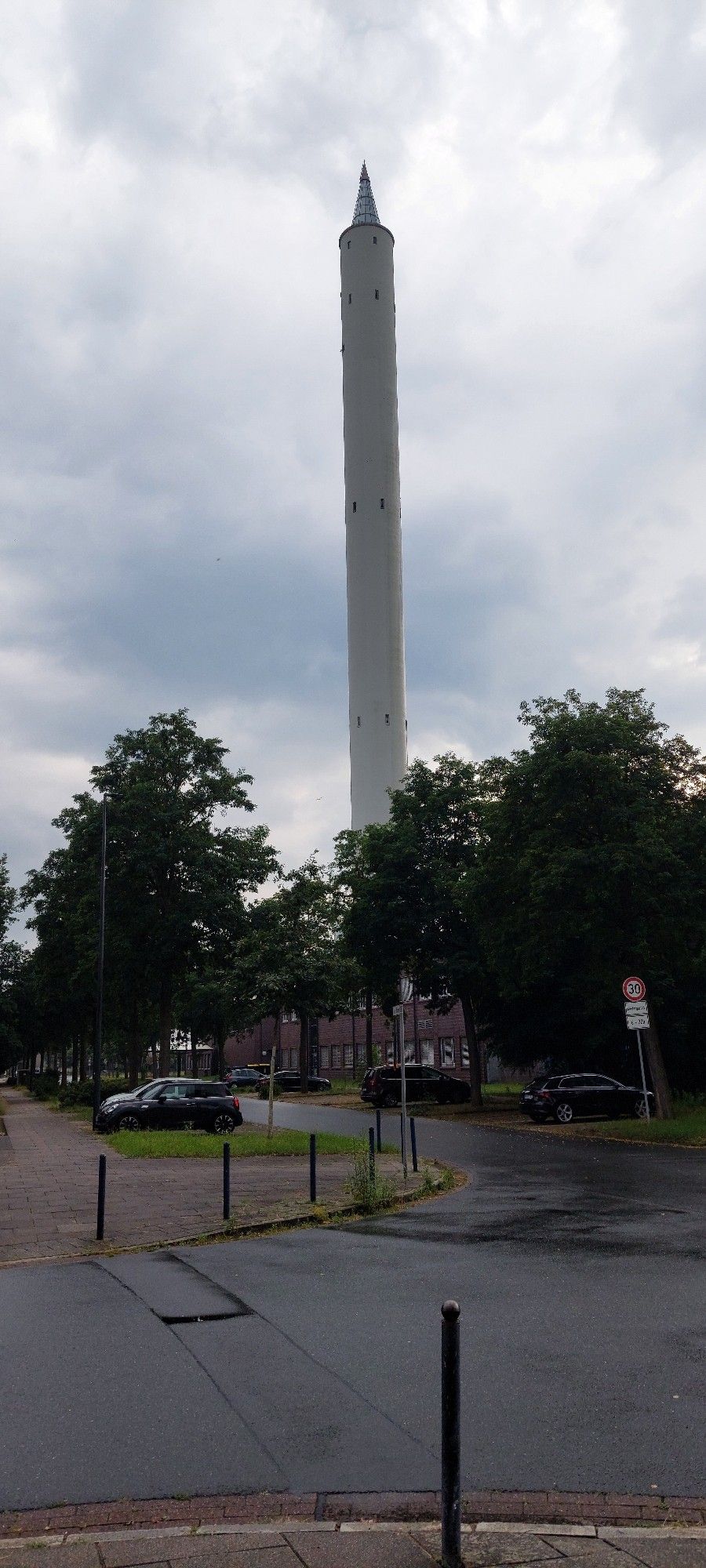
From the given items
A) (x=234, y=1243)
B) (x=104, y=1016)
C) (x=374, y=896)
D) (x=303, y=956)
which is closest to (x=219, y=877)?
(x=374, y=896)

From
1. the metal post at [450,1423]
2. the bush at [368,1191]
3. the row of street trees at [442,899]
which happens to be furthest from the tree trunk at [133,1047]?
the metal post at [450,1423]

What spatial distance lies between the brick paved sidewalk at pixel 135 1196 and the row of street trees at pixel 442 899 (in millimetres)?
5210

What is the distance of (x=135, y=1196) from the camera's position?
16.9 meters

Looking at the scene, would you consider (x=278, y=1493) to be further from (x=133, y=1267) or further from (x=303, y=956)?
(x=303, y=956)

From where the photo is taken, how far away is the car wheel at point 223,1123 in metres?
31.1

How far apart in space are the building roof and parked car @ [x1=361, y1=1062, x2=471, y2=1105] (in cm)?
Result: 6753

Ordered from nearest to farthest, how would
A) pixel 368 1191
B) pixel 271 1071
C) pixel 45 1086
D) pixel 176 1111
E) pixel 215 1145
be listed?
pixel 368 1191, pixel 215 1145, pixel 271 1071, pixel 176 1111, pixel 45 1086

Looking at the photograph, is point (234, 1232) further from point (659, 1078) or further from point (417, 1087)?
point (417, 1087)

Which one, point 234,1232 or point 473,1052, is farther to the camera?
point 473,1052

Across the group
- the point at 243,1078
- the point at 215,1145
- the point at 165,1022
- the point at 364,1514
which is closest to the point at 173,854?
the point at 165,1022

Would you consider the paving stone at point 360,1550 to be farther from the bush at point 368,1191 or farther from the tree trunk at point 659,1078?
the tree trunk at point 659,1078

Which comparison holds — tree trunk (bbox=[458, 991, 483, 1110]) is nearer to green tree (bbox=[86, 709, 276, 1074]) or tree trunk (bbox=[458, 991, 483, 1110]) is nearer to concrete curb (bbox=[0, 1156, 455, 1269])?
green tree (bbox=[86, 709, 276, 1074])

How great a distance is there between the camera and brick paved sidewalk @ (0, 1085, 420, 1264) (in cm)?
1312

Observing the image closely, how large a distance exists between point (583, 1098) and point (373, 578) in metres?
48.9
